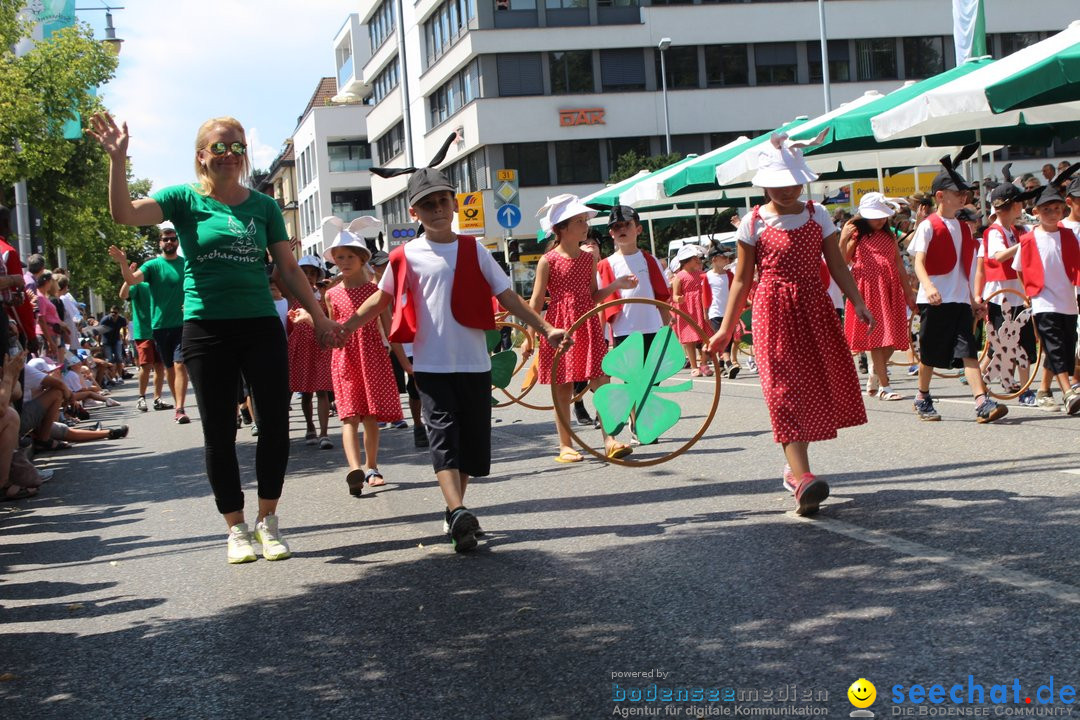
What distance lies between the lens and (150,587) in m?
6.33

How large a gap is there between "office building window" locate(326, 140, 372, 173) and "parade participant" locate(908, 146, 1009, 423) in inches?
2730

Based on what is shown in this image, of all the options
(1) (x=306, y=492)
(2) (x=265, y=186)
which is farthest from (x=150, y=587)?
(2) (x=265, y=186)

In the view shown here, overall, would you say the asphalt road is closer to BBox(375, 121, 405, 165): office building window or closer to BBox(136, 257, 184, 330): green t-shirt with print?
BBox(136, 257, 184, 330): green t-shirt with print

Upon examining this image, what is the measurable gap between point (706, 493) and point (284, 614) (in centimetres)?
306

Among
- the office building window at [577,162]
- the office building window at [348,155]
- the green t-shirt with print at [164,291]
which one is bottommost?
the green t-shirt with print at [164,291]

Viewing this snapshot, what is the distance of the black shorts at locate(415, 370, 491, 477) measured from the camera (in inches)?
260

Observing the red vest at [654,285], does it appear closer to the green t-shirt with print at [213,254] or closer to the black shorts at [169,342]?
the green t-shirt with print at [213,254]

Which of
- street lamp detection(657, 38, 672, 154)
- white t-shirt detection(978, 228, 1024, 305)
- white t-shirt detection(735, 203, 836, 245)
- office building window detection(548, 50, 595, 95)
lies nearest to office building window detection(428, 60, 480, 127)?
office building window detection(548, 50, 595, 95)

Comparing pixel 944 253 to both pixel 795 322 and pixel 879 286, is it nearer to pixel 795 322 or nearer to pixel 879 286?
pixel 879 286

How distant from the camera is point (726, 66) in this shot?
2052 inches

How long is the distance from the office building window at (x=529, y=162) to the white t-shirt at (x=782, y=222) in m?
44.1

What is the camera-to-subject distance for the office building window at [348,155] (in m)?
78.6

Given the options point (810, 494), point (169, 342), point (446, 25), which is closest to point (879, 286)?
point (810, 494)

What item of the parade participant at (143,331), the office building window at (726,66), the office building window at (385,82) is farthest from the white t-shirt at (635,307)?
the office building window at (385,82)
